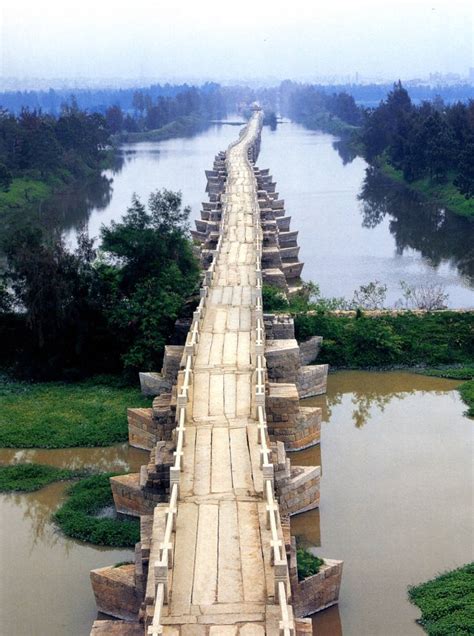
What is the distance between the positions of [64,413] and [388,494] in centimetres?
908

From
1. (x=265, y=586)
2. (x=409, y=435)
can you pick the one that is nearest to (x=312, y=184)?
(x=409, y=435)

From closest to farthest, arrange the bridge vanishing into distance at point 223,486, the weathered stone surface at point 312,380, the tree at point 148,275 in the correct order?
the bridge vanishing into distance at point 223,486 < the weathered stone surface at point 312,380 < the tree at point 148,275

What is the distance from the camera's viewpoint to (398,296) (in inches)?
1396

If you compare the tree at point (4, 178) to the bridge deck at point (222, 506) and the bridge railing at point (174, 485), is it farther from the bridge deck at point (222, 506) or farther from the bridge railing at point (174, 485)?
the bridge railing at point (174, 485)

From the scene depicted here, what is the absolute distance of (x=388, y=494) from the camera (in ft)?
64.1

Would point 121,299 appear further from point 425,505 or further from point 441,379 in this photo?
point 425,505

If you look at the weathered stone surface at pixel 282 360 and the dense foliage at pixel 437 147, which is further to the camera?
the dense foliage at pixel 437 147

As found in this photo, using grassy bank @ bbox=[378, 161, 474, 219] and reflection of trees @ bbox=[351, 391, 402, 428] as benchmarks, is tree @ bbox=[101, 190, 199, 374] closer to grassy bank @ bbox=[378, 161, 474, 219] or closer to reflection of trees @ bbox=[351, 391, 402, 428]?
reflection of trees @ bbox=[351, 391, 402, 428]

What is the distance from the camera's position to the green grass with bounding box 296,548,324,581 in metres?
15.4

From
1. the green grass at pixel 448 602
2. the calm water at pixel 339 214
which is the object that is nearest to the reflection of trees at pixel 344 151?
the calm water at pixel 339 214

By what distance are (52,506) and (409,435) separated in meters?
9.21

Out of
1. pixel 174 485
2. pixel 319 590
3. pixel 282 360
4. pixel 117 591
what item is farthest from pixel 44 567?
pixel 282 360

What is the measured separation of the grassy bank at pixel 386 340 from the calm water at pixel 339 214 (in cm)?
587

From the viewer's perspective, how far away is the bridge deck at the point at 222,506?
1154 centimetres
